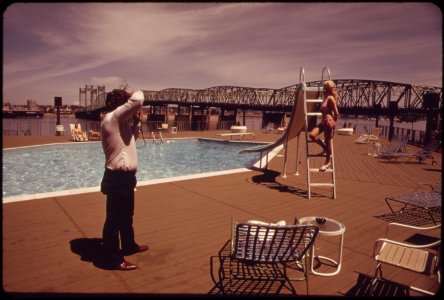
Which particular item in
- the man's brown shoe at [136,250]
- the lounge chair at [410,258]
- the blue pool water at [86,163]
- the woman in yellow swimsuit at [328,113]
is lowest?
the blue pool water at [86,163]

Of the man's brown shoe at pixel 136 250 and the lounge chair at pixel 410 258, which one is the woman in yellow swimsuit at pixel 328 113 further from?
the man's brown shoe at pixel 136 250

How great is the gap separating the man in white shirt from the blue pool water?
817 cm

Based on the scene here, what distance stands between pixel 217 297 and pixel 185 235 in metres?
1.61

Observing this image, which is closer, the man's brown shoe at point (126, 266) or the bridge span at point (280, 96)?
the man's brown shoe at point (126, 266)

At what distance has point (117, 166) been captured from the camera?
3396 millimetres

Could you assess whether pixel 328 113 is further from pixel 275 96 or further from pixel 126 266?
pixel 275 96

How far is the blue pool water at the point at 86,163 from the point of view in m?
11.2

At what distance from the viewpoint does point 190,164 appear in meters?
15.6

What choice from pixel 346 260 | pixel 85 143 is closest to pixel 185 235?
pixel 346 260

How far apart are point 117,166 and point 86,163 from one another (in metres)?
12.4

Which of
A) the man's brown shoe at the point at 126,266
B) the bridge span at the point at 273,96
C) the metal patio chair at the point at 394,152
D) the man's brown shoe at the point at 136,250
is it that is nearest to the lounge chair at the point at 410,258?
the man's brown shoe at the point at 126,266

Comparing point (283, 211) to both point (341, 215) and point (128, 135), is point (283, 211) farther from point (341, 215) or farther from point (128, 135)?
point (128, 135)

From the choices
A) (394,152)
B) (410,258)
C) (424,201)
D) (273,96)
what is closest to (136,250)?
(410,258)

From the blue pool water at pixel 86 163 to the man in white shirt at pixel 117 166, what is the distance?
322 inches
